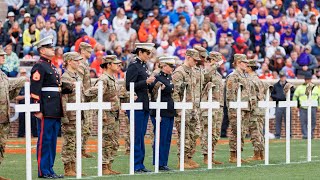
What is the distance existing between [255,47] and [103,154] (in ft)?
61.9

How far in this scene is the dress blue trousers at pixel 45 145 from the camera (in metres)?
21.3

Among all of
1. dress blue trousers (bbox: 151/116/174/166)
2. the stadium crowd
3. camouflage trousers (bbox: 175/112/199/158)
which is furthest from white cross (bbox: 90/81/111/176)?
the stadium crowd

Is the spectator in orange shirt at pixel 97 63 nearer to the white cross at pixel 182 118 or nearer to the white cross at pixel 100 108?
the white cross at pixel 182 118

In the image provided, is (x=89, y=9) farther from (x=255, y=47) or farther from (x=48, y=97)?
(x=48, y=97)

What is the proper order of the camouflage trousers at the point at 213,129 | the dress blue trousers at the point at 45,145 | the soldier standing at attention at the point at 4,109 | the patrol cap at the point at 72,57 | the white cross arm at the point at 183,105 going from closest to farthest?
the soldier standing at attention at the point at 4,109 → the dress blue trousers at the point at 45,145 → the white cross arm at the point at 183,105 → the patrol cap at the point at 72,57 → the camouflage trousers at the point at 213,129

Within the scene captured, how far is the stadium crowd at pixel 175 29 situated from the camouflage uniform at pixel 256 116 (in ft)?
30.7

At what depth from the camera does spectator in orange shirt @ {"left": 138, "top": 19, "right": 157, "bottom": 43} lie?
3922cm

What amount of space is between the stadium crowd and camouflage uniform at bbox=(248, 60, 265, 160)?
9.36 metres

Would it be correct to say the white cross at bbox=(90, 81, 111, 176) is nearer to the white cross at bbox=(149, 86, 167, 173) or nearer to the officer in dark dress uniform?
the white cross at bbox=(149, 86, 167, 173)

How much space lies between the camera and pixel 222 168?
23.7 m

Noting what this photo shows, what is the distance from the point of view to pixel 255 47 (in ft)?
134

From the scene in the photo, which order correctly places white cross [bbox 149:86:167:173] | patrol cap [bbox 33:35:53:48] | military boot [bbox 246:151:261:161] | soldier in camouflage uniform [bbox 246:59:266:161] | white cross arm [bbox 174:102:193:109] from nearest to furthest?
patrol cap [bbox 33:35:53:48] < white cross [bbox 149:86:167:173] < white cross arm [bbox 174:102:193:109] < military boot [bbox 246:151:261:161] < soldier in camouflage uniform [bbox 246:59:266:161]

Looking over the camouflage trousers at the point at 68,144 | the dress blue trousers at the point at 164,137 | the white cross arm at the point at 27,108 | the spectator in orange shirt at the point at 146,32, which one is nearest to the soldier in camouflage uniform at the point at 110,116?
the camouflage trousers at the point at 68,144

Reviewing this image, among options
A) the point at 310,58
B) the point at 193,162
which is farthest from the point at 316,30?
the point at 193,162
